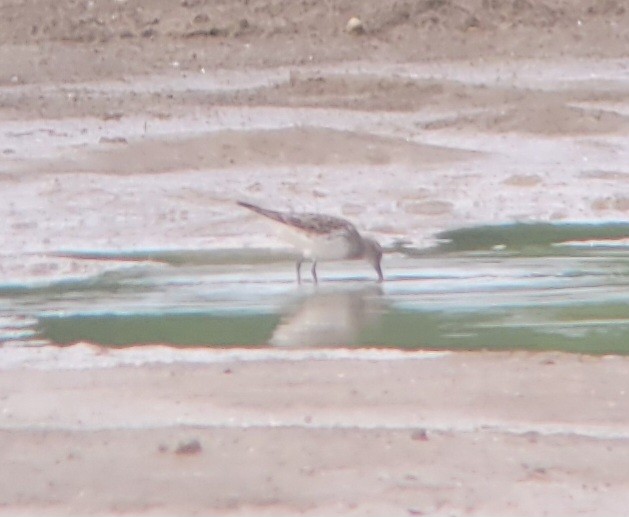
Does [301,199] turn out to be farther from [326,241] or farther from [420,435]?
[420,435]

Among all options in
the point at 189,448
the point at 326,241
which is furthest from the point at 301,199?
the point at 189,448

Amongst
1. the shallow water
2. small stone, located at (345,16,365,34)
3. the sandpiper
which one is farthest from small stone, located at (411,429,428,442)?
small stone, located at (345,16,365,34)

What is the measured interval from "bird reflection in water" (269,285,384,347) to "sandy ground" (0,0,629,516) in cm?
45

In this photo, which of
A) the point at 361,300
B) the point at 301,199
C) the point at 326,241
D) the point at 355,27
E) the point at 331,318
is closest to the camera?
the point at 331,318

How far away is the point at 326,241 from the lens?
11.1 m

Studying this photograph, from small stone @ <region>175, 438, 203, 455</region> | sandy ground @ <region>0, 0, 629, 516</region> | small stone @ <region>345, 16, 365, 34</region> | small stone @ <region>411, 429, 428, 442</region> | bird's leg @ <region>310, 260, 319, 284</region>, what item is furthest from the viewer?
small stone @ <region>345, 16, 365, 34</region>

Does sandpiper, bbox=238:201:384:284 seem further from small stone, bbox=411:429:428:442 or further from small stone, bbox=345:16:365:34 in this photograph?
small stone, bbox=345:16:365:34

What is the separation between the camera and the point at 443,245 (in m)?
12.1

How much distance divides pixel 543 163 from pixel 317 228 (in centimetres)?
459

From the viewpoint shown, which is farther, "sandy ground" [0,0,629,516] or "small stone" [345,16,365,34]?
"small stone" [345,16,365,34]

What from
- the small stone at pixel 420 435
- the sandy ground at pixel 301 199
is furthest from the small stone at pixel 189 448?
the small stone at pixel 420 435

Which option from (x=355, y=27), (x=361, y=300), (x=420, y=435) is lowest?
(x=361, y=300)

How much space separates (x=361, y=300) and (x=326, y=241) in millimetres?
707

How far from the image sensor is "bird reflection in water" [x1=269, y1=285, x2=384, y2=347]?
30.7 feet
